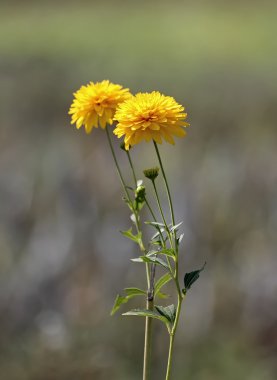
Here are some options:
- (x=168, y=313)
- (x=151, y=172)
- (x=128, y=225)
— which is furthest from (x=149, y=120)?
(x=128, y=225)

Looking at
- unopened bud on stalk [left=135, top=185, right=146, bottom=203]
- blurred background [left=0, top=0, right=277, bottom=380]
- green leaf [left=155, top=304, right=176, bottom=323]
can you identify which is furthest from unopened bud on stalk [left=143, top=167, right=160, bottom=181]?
blurred background [left=0, top=0, right=277, bottom=380]

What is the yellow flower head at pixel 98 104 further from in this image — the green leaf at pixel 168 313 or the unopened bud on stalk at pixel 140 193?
the green leaf at pixel 168 313

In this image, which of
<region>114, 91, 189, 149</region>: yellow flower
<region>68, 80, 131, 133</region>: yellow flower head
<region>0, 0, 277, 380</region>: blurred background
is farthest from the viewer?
<region>0, 0, 277, 380</region>: blurred background

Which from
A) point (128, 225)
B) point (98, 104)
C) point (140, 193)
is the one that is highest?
point (98, 104)

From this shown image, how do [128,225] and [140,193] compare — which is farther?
[128,225]

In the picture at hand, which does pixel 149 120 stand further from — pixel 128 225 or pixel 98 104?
pixel 128 225

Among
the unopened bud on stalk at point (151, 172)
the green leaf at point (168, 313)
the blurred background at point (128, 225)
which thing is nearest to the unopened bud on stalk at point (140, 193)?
the unopened bud on stalk at point (151, 172)

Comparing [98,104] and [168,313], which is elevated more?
[98,104]

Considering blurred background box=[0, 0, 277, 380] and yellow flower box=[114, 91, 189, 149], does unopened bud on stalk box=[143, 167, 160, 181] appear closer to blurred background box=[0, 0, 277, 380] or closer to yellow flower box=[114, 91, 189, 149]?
yellow flower box=[114, 91, 189, 149]
